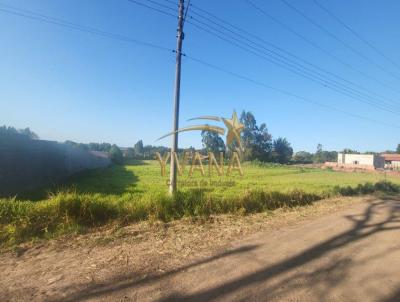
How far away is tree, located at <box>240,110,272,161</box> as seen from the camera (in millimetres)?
57312

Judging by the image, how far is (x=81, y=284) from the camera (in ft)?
9.51

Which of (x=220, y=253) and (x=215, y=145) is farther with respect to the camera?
(x=215, y=145)

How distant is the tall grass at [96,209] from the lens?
4625 millimetres

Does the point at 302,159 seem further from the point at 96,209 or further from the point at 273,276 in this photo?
the point at 273,276

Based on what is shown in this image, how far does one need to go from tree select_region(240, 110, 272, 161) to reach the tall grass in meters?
49.7

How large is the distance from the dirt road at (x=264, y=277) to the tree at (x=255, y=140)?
5217 centimetres

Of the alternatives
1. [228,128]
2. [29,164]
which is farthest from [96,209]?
[29,164]

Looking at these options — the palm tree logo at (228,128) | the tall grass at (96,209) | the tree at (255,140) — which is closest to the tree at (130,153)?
the tree at (255,140)

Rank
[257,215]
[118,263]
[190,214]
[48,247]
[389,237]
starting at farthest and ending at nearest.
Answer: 1. [257,215]
2. [190,214]
3. [389,237]
4. [48,247]
5. [118,263]

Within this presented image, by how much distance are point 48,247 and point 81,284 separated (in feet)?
5.07

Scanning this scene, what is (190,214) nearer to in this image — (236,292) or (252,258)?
(252,258)

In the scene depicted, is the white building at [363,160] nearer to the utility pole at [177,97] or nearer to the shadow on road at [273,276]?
the utility pole at [177,97]

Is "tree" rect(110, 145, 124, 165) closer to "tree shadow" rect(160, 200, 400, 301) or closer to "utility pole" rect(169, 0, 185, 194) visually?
"utility pole" rect(169, 0, 185, 194)

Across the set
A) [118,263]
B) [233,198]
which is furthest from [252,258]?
[233,198]
